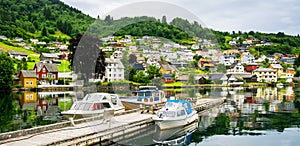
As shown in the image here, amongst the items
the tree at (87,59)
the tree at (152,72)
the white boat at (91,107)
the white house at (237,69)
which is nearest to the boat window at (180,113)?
the white boat at (91,107)

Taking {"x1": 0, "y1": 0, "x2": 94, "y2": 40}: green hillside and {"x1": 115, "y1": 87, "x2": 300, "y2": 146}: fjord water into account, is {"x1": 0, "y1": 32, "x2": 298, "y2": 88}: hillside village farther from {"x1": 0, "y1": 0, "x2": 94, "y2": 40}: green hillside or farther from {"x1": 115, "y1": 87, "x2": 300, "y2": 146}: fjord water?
{"x1": 0, "y1": 0, "x2": 94, "y2": 40}: green hillside

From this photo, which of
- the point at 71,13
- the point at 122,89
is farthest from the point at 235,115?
the point at 71,13

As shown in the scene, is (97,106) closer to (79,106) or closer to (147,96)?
(79,106)

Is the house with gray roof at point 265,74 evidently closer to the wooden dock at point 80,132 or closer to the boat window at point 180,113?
the boat window at point 180,113

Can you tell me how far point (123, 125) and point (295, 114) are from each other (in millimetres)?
17034

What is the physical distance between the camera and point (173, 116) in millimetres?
18750

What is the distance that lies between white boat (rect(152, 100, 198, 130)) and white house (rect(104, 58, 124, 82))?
918 inches

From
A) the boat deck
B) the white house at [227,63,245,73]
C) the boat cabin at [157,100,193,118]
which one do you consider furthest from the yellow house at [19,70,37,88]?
the white house at [227,63,245,73]

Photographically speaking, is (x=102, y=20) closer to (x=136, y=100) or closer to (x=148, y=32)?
(x=148, y=32)

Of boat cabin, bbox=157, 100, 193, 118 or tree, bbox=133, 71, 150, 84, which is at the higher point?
tree, bbox=133, 71, 150, 84

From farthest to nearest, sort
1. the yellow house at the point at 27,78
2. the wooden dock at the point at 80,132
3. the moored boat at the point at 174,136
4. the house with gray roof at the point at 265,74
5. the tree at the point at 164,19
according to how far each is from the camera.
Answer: the house with gray roof at the point at 265,74 → the yellow house at the point at 27,78 → the tree at the point at 164,19 → the moored boat at the point at 174,136 → the wooden dock at the point at 80,132

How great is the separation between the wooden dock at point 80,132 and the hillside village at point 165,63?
7578 millimetres

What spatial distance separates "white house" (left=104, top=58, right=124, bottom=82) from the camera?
4453cm

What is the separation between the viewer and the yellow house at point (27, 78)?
51.7 m
